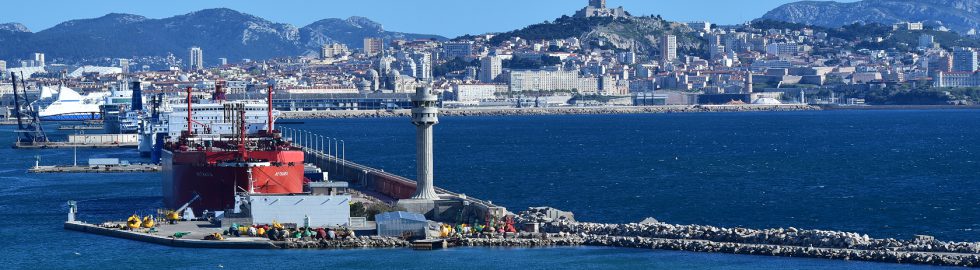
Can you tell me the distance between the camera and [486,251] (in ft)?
112

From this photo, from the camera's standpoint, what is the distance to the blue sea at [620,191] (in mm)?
33281

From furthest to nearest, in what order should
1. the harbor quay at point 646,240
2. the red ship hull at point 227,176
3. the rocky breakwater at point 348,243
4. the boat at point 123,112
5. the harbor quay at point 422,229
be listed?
the boat at point 123,112
the red ship hull at point 227,176
the rocky breakwater at point 348,243
the harbor quay at point 422,229
the harbor quay at point 646,240

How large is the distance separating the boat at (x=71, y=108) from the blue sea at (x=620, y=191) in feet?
121

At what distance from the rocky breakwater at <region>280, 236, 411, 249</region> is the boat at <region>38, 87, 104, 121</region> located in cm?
10619

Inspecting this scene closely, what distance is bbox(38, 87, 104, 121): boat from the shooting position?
14038 cm

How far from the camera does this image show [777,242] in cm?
3334

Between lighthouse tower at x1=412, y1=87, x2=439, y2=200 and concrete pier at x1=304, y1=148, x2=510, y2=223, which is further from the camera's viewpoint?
lighthouse tower at x1=412, y1=87, x2=439, y2=200

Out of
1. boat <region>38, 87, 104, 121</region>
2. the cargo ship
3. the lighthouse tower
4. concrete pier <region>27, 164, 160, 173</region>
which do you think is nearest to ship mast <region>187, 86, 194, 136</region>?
the cargo ship

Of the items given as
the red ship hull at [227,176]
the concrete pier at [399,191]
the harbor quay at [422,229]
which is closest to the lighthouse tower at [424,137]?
the harbor quay at [422,229]

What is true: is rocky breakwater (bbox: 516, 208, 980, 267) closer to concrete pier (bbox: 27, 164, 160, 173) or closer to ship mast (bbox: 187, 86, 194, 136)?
ship mast (bbox: 187, 86, 194, 136)

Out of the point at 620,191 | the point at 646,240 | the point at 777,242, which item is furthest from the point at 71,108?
the point at 777,242

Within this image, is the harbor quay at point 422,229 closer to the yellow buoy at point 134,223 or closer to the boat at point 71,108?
the yellow buoy at point 134,223

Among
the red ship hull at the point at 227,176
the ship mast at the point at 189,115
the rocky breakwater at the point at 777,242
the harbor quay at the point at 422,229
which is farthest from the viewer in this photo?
the ship mast at the point at 189,115

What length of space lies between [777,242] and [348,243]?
7.61 metres
